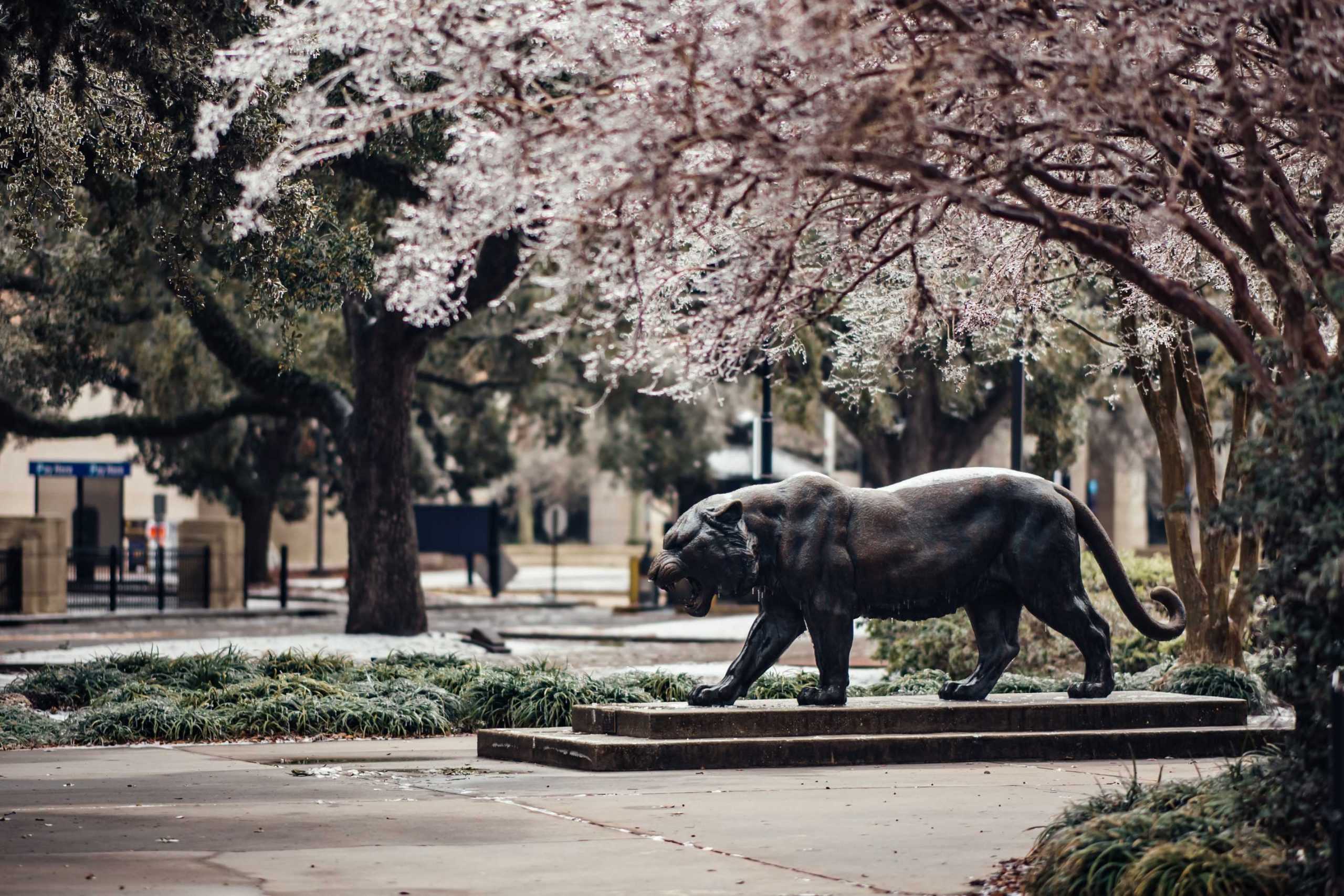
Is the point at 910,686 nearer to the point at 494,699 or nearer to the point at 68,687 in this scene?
the point at 494,699

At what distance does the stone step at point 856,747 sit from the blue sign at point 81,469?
29313 mm

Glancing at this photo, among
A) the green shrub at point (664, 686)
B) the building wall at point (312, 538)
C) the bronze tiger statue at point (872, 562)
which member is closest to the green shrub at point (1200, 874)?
the bronze tiger statue at point (872, 562)

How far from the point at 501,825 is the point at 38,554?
26.5 meters

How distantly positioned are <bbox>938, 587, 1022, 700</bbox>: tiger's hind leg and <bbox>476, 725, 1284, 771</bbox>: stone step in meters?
0.47

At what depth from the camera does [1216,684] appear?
15.6 metres

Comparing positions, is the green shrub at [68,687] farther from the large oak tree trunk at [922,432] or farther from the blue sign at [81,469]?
the blue sign at [81,469]

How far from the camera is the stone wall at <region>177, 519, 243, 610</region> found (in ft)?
120

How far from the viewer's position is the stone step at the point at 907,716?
41.5 ft

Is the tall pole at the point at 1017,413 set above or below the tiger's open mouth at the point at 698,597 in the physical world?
above

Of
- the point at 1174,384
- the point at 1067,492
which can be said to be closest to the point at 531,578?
the point at 1174,384

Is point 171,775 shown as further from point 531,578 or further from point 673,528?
point 531,578

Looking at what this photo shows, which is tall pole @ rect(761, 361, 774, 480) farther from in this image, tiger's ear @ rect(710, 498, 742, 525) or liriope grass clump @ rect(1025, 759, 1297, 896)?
liriope grass clump @ rect(1025, 759, 1297, 896)

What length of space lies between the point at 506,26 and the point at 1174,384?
39.5 ft

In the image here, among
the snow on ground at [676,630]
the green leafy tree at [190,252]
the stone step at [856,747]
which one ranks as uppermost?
the green leafy tree at [190,252]
